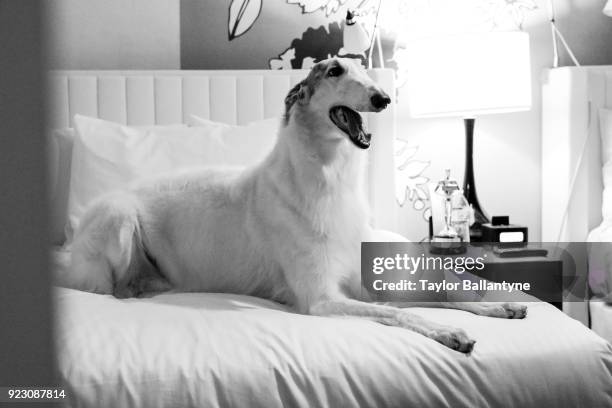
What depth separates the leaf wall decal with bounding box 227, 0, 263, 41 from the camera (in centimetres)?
283

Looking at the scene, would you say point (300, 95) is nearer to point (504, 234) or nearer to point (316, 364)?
point (316, 364)

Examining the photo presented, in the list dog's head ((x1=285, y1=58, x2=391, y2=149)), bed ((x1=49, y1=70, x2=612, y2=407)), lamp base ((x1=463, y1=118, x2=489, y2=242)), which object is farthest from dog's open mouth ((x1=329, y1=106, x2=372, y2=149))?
lamp base ((x1=463, y1=118, x2=489, y2=242))

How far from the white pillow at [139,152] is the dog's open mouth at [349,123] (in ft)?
2.01

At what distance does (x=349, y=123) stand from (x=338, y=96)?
0.08 meters

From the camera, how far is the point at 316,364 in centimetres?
120

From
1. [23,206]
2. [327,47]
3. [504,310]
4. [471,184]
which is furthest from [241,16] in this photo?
[23,206]

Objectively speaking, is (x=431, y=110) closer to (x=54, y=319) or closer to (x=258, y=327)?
(x=258, y=327)

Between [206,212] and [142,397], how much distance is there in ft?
2.37

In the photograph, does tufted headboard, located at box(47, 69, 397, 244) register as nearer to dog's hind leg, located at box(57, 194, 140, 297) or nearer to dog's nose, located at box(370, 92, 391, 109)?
dog's hind leg, located at box(57, 194, 140, 297)

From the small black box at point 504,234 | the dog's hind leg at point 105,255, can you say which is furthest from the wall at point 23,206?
the small black box at point 504,234

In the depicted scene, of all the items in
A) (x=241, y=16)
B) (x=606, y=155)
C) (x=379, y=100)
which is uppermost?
(x=241, y=16)

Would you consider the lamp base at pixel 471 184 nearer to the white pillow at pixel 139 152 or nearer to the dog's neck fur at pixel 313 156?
the white pillow at pixel 139 152

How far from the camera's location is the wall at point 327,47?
109 inches

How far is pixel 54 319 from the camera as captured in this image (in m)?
0.28
